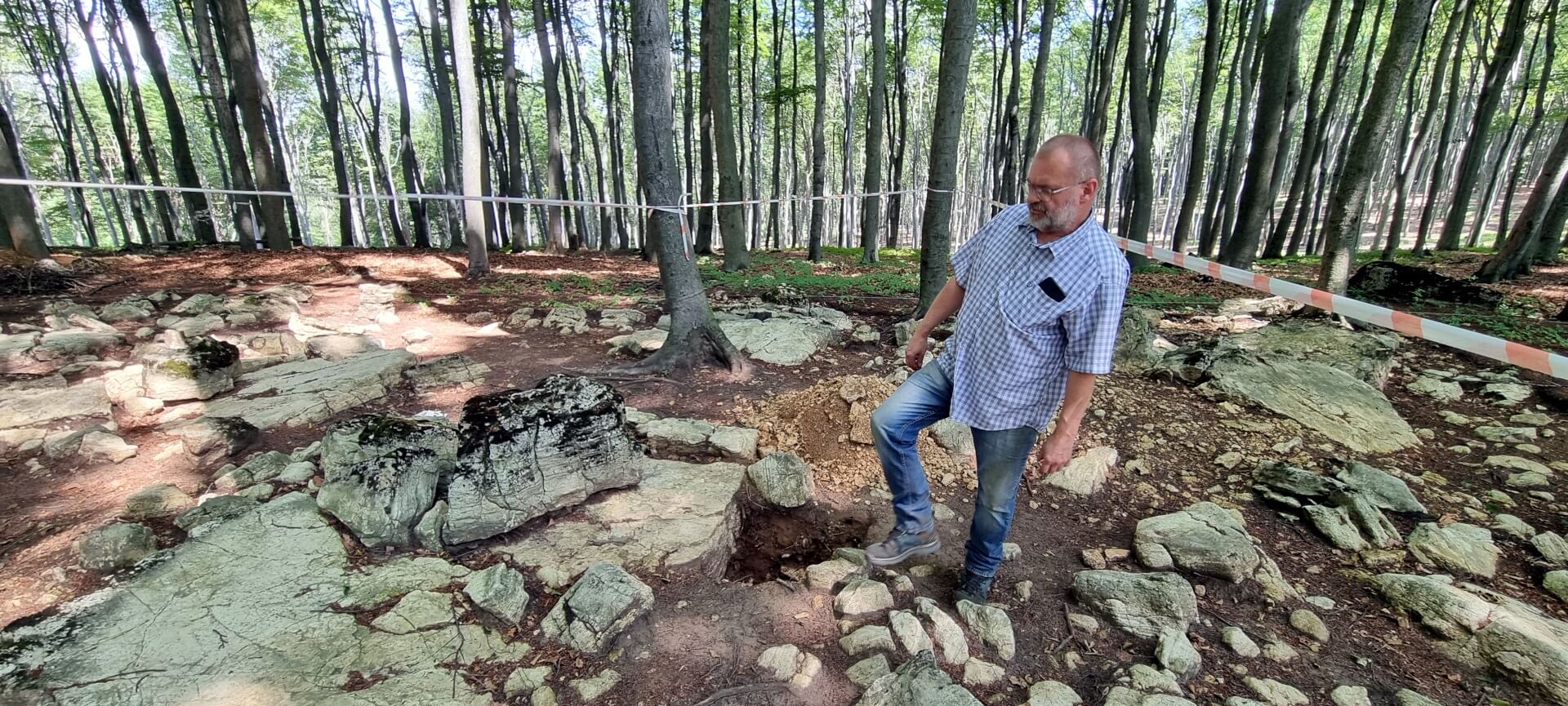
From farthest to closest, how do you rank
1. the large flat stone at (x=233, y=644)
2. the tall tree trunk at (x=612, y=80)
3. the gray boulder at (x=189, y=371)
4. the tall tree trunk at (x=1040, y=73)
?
1. the tall tree trunk at (x=612, y=80)
2. the tall tree trunk at (x=1040, y=73)
3. the gray boulder at (x=189, y=371)
4. the large flat stone at (x=233, y=644)

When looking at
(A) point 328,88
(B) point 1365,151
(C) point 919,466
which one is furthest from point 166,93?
(B) point 1365,151

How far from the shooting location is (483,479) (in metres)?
2.67

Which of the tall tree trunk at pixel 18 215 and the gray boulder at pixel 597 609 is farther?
the tall tree trunk at pixel 18 215

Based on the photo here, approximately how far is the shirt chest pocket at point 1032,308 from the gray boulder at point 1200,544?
147 cm

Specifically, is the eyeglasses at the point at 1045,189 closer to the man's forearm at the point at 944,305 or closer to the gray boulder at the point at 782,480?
the man's forearm at the point at 944,305

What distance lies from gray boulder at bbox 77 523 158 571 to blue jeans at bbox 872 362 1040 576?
10.2ft

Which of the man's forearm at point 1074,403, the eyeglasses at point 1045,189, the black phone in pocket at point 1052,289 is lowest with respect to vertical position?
the man's forearm at point 1074,403

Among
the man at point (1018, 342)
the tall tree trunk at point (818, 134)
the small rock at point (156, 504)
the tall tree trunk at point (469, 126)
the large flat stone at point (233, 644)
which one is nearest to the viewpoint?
the large flat stone at point (233, 644)

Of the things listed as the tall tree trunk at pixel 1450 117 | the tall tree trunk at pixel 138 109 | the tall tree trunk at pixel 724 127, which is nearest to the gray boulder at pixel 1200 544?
the tall tree trunk at pixel 724 127

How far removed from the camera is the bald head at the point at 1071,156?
1.90 meters

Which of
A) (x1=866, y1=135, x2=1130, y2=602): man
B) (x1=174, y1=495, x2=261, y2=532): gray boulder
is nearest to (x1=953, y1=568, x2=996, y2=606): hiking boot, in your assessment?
(x1=866, y1=135, x2=1130, y2=602): man

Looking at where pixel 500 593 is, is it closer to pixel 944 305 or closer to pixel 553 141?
pixel 944 305

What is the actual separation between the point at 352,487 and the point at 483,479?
0.59 metres

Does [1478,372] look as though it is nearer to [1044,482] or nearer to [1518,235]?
[1044,482]
